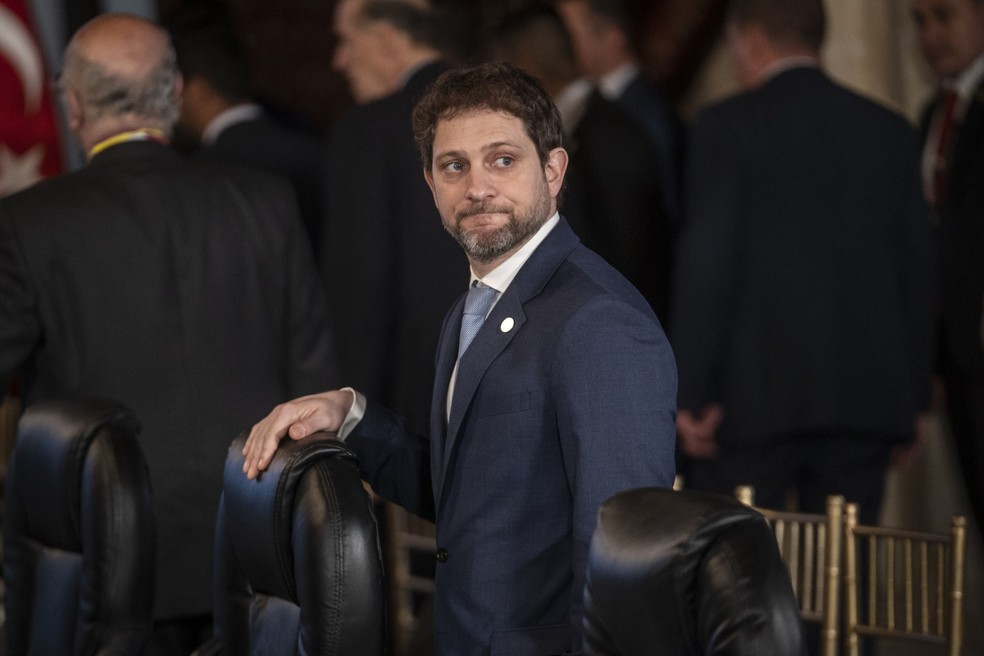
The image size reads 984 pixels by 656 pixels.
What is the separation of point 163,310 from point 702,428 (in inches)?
60.7

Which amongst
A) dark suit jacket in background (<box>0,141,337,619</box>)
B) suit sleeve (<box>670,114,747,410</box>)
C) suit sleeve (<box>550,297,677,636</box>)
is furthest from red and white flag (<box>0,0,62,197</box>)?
suit sleeve (<box>550,297,677,636</box>)

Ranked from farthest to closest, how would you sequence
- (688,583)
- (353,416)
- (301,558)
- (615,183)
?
(615,183) → (353,416) → (301,558) → (688,583)

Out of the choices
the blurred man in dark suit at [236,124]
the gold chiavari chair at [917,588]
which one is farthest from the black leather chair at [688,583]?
the blurred man in dark suit at [236,124]

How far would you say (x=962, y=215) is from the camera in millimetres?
3910

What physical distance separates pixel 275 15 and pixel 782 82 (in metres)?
3.16

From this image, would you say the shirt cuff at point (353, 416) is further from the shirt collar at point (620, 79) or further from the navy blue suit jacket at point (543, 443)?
the shirt collar at point (620, 79)

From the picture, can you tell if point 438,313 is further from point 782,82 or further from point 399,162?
point 782,82

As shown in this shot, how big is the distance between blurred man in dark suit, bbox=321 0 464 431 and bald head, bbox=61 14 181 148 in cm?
91

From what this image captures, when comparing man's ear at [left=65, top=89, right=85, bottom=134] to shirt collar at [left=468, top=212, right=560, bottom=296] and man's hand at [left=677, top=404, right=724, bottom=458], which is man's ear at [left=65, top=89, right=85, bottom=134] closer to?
shirt collar at [left=468, top=212, right=560, bottom=296]

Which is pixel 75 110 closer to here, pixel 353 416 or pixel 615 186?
pixel 353 416

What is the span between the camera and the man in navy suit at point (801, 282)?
3.71 m

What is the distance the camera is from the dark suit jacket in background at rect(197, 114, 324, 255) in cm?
455

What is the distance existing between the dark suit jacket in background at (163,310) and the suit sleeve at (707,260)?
1.20 m

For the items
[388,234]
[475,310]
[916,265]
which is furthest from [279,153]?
[475,310]
